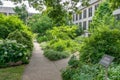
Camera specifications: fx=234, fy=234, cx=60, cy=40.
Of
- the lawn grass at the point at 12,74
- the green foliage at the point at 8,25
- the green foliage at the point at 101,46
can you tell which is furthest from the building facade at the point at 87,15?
the lawn grass at the point at 12,74

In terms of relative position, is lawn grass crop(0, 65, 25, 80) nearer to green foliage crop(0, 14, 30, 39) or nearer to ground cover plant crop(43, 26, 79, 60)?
ground cover plant crop(43, 26, 79, 60)

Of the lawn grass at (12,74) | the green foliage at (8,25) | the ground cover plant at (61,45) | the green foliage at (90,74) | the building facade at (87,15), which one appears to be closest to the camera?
the green foliage at (90,74)

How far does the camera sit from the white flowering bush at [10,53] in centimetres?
1277

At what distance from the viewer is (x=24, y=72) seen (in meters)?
11.1

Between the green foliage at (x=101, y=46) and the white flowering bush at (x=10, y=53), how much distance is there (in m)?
3.59

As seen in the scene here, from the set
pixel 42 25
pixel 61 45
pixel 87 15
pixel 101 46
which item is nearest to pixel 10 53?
pixel 101 46

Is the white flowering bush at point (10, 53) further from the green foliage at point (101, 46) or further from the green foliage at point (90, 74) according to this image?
the green foliage at point (90, 74)

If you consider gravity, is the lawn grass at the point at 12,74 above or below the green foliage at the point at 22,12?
below

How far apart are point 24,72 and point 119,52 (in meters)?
4.63

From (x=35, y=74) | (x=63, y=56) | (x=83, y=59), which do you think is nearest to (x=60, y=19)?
Result: (x=83, y=59)

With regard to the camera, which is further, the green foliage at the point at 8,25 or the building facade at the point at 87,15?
the building facade at the point at 87,15

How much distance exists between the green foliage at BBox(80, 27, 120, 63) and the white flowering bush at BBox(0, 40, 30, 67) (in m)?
3.59

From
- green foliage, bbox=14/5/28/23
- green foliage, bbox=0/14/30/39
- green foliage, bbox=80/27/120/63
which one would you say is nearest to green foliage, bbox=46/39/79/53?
green foliage, bbox=0/14/30/39

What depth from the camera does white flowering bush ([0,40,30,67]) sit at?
12773 millimetres
